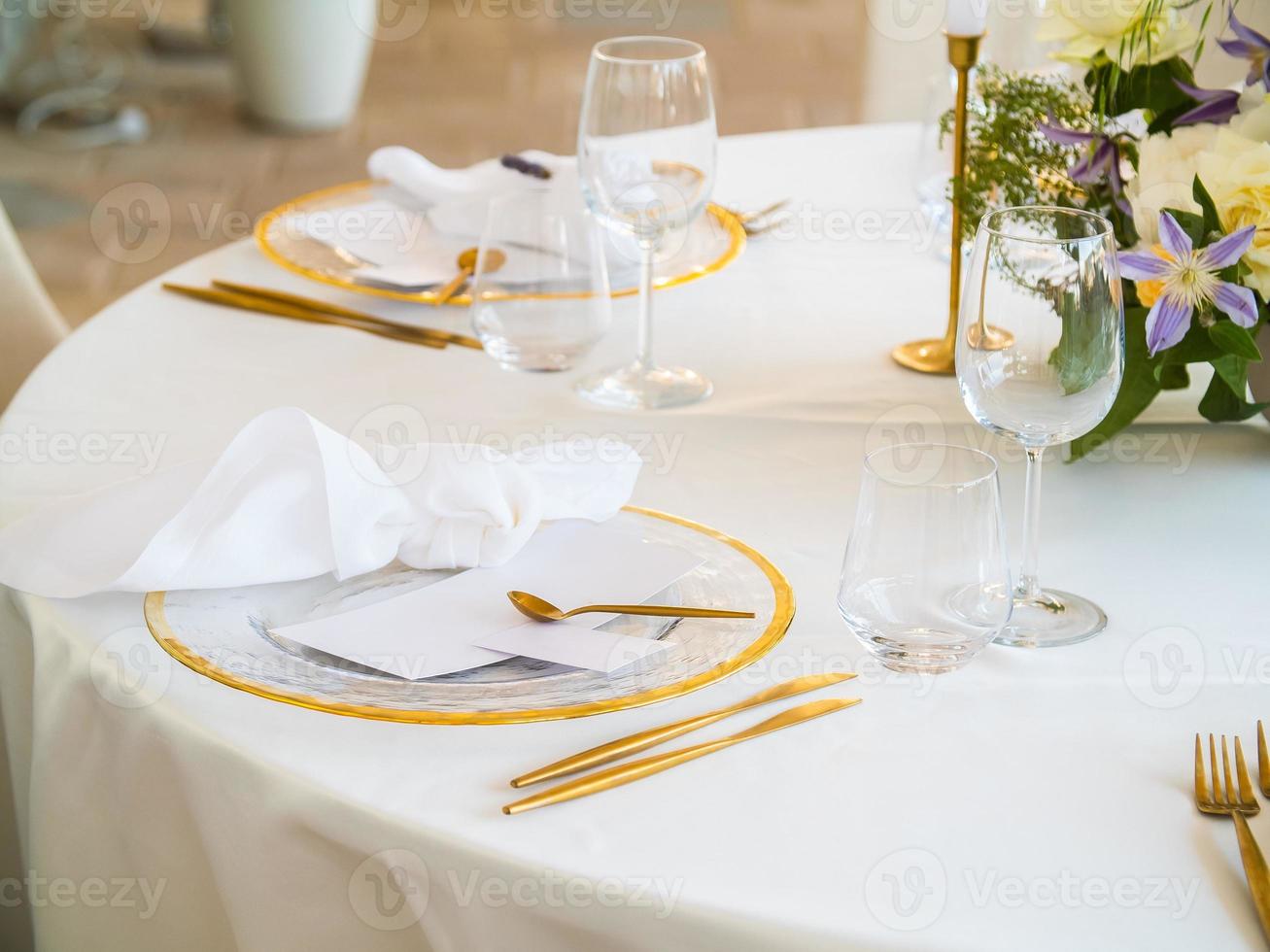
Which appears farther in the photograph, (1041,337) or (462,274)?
(462,274)

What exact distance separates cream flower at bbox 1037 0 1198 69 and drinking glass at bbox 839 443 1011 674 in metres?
0.46

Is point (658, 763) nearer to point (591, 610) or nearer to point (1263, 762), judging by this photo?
point (591, 610)

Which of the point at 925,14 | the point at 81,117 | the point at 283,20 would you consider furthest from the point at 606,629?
the point at 81,117

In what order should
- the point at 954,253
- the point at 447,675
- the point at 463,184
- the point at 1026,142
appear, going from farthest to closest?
the point at 463,184
the point at 954,253
the point at 1026,142
the point at 447,675

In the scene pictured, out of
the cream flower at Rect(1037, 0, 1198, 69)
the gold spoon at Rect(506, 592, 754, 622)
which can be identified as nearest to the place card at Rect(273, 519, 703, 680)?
the gold spoon at Rect(506, 592, 754, 622)

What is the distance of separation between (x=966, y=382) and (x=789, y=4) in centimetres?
657

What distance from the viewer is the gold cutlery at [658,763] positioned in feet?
2.34

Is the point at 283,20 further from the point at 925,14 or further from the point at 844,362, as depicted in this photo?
the point at 844,362

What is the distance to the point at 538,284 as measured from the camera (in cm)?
126

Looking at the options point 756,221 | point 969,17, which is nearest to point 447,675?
point 969,17

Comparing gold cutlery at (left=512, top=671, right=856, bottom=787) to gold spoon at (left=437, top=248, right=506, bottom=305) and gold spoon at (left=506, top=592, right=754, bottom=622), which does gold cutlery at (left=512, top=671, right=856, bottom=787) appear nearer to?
gold spoon at (left=506, top=592, right=754, bottom=622)

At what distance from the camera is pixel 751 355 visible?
134 centimetres

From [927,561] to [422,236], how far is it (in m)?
0.91

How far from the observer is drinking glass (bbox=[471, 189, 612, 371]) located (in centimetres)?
123
